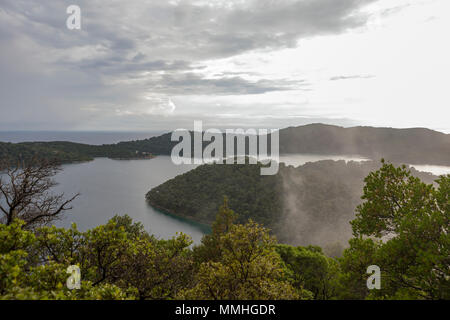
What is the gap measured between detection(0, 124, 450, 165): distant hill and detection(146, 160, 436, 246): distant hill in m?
9.33

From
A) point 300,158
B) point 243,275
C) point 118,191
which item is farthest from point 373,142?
point 243,275

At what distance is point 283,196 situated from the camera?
65500mm

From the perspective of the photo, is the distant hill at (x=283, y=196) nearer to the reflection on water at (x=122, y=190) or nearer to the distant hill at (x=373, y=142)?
the reflection on water at (x=122, y=190)

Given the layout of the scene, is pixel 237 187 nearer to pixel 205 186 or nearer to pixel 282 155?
pixel 205 186

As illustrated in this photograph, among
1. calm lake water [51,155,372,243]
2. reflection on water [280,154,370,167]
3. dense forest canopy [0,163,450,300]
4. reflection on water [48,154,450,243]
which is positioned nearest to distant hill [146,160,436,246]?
reflection on water [48,154,450,243]

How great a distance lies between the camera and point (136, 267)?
830cm

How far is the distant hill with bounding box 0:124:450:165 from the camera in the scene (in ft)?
215

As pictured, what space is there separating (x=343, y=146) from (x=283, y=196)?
53345mm

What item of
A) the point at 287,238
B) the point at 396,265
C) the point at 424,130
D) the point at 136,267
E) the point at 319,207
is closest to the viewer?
the point at 396,265

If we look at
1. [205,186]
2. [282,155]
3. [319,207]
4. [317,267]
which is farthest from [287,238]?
[282,155]

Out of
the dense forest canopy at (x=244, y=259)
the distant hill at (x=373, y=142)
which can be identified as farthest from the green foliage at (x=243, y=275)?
the distant hill at (x=373, y=142)

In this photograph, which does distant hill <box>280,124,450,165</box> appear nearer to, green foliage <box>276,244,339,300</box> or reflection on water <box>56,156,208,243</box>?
reflection on water <box>56,156,208,243</box>

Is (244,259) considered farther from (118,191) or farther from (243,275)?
(118,191)

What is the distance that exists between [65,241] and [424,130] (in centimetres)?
9058
